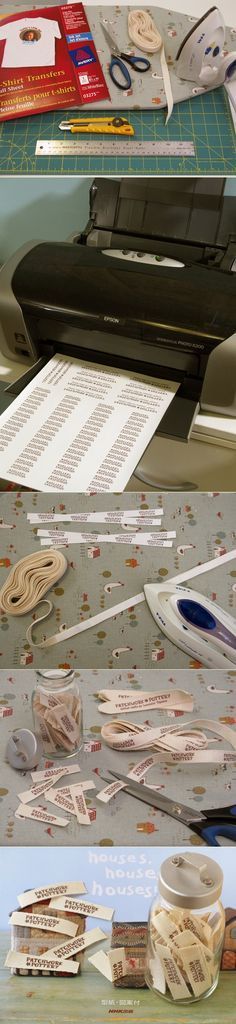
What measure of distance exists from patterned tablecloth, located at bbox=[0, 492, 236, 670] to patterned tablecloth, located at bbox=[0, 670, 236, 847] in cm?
7

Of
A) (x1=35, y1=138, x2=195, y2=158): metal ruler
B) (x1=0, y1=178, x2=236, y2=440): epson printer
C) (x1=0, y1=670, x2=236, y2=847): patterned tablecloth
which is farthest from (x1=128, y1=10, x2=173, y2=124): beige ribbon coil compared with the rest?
(x1=0, y1=670, x2=236, y2=847): patterned tablecloth

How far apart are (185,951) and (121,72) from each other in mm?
1424

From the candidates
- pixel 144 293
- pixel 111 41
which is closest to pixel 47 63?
pixel 111 41

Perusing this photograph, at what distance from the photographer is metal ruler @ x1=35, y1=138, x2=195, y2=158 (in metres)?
1.50

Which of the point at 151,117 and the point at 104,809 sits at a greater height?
the point at 151,117

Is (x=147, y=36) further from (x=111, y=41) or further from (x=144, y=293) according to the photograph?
(x=144, y=293)

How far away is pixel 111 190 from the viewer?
57.4 inches

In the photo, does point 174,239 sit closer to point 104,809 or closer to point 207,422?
point 207,422

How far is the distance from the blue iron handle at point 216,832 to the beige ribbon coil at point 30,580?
0.40 metres

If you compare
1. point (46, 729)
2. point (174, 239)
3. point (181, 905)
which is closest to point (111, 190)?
point (174, 239)

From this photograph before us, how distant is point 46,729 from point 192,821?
0.62 feet

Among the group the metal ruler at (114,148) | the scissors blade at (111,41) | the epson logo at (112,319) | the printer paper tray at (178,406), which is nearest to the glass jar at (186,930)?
the printer paper tray at (178,406)

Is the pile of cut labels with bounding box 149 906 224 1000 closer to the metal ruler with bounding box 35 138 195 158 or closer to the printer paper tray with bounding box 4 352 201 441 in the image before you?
the printer paper tray with bounding box 4 352 201 441

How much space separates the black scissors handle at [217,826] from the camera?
92 cm
